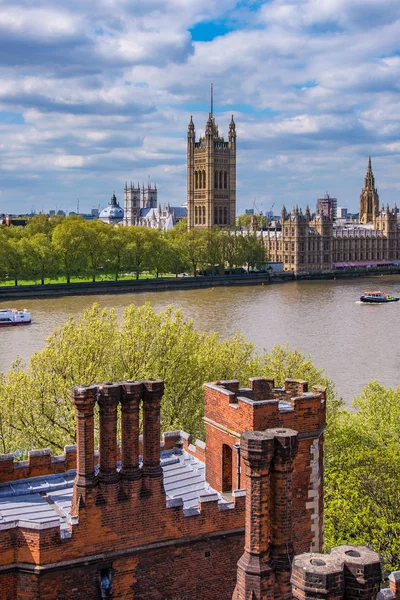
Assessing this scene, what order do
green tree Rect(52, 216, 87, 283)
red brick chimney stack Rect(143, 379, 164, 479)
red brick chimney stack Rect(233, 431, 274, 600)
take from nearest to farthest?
1. red brick chimney stack Rect(233, 431, 274, 600)
2. red brick chimney stack Rect(143, 379, 164, 479)
3. green tree Rect(52, 216, 87, 283)

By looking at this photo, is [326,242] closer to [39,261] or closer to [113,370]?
[39,261]

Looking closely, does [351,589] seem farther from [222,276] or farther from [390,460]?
[222,276]

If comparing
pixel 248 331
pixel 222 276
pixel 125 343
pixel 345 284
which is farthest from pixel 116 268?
pixel 125 343

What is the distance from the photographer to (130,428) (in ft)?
35.2

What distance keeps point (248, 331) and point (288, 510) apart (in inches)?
1993

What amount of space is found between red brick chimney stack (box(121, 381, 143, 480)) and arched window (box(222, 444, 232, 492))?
110 inches

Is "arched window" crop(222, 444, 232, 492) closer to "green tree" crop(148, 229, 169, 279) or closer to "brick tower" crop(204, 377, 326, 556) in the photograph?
"brick tower" crop(204, 377, 326, 556)

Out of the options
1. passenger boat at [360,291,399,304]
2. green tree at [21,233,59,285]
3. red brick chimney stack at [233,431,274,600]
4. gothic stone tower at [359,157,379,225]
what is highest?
gothic stone tower at [359,157,379,225]

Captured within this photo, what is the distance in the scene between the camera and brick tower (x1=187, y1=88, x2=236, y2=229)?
16438 cm

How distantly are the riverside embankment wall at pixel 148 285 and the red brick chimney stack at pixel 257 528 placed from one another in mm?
78749

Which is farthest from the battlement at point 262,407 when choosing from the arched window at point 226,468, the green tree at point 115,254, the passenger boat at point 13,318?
the green tree at point 115,254

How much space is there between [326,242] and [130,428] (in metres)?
131

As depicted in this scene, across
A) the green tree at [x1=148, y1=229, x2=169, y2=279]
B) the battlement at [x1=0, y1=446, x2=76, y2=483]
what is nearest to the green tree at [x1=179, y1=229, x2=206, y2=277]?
the green tree at [x1=148, y1=229, x2=169, y2=279]

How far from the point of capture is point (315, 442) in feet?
43.7
